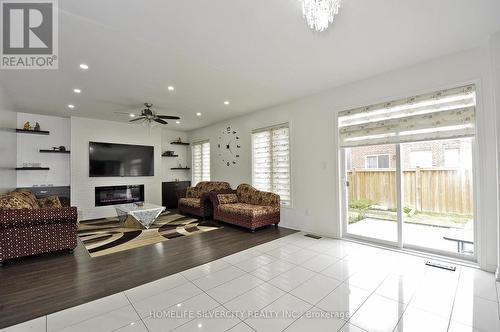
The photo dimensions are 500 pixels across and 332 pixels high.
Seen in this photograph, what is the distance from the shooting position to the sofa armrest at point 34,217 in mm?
3068

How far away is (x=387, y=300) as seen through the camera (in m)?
2.21

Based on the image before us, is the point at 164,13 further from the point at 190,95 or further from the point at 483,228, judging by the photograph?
the point at 483,228

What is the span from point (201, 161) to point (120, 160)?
98.2 inches

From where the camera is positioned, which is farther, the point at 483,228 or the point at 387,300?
the point at 483,228

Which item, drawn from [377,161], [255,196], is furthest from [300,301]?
[255,196]

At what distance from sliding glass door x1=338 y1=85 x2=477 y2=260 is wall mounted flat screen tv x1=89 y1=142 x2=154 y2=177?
5.84 meters

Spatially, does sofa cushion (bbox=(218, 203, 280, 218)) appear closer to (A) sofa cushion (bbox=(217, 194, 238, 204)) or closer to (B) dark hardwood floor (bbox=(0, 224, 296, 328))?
(A) sofa cushion (bbox=(217, 194, 238, 204))

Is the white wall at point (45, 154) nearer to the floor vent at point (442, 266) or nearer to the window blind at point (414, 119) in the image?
the window blind at point (414, 119)

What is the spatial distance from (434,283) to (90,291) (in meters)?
3.81

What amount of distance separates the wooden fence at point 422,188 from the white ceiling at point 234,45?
1691 mm

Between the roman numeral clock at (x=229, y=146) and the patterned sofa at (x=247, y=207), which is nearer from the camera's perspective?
the patterned sofa at (x=247, y=207)

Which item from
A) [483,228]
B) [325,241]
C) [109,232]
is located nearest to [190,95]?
[109,232]

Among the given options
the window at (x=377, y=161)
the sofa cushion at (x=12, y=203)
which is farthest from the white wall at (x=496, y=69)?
the sofa cushion at (x=12, y=203)

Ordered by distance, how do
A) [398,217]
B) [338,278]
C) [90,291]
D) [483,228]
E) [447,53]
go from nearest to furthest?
[90,291] → [338,278] → [483,228] → [447,53] → [398,217]
